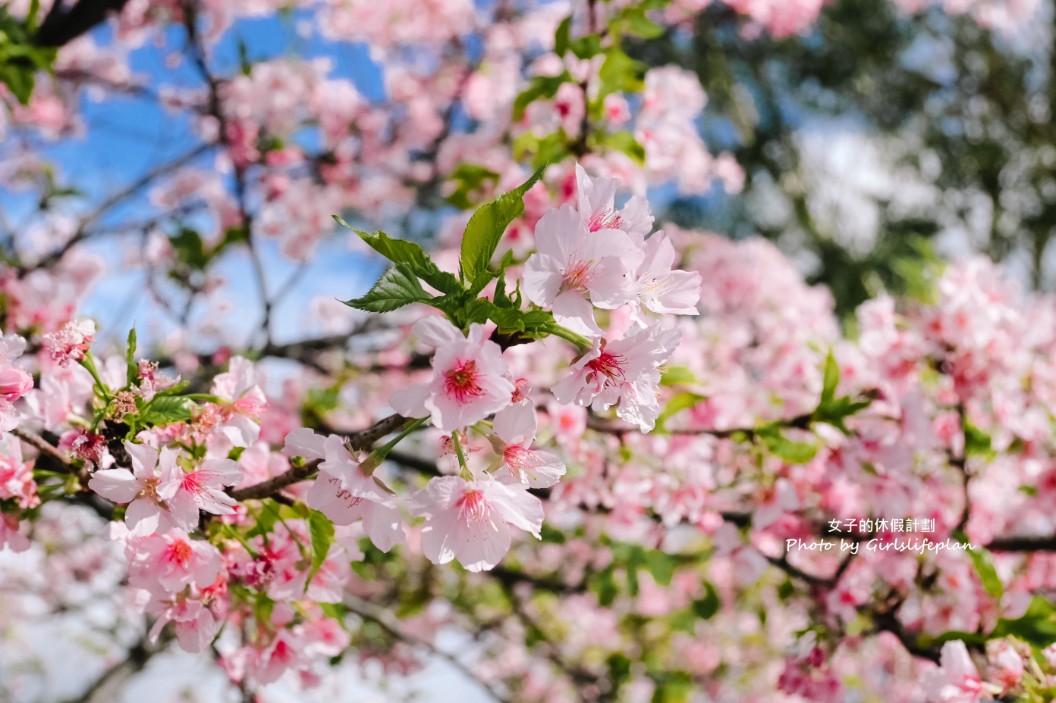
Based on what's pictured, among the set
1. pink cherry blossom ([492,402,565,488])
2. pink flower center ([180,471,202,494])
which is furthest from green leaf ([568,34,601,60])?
pink flower center ([180,471,202,494])

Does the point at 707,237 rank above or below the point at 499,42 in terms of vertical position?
below

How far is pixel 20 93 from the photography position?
1.69 m

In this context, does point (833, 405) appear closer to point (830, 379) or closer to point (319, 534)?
point (830, 379)

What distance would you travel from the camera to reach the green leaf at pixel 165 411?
0.89 meters

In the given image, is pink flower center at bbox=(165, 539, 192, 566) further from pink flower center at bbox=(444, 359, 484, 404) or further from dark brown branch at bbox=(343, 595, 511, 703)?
dark brown branch at bbox=(343, 595, 511, 703)

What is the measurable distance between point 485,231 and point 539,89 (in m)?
1.00

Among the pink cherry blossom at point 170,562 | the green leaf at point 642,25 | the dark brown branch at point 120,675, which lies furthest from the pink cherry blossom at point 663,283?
the dark brown branch at point 120,675

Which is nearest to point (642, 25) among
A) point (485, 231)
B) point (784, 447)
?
point (784, 447)

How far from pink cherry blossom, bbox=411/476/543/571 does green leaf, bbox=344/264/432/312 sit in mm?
195

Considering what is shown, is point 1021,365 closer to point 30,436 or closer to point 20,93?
point 30,436

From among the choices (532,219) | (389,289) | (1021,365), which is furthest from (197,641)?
(1021,365)

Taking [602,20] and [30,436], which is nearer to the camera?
[30,436]

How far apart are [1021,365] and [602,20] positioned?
4.76 feet

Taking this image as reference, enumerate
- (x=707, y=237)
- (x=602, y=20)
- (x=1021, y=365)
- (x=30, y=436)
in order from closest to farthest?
(x=30, y=436) < (x=1021, y=365) < (x=602, y=20) < (x=707, y=237)
